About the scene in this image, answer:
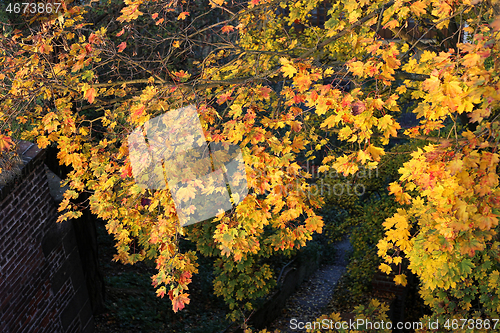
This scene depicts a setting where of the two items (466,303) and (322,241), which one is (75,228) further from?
(322,241)

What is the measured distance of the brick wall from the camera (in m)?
5.34

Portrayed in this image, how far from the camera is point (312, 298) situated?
1234 centimetres

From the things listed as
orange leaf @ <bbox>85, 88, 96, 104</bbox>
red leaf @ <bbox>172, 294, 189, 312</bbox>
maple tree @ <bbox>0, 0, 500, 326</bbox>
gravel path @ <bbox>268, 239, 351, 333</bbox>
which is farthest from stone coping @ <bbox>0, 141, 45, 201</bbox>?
gravel path @ <bbox>268, 239, 351, 333</bbox>

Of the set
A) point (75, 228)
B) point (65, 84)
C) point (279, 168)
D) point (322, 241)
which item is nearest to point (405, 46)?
point (279, 168)

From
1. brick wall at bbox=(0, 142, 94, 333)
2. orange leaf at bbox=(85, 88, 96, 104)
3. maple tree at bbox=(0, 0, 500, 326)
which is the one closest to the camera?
maple tree at bbox=(0, 0, 500, 326)

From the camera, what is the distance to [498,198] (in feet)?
10.1

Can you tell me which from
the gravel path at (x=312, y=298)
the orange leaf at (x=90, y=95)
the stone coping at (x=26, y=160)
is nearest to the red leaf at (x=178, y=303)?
the orange leaf at (x=90, y=95)

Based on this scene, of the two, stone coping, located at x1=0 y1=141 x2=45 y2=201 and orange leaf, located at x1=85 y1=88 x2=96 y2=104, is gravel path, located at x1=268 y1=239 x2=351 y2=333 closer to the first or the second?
stone coping, located at x1=0 y1=141 x2=45 y2=201

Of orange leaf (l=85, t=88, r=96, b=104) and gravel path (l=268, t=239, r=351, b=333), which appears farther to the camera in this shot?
gravel path (l=268, t=239, r=351, b=333)

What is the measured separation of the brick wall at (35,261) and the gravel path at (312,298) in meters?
5.26

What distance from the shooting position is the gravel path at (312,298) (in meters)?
10.8

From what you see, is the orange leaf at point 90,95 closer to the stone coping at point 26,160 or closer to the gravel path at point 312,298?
the stone coping at point 26,160

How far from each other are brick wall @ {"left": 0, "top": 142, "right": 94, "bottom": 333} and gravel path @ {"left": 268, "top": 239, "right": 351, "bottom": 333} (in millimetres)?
5264

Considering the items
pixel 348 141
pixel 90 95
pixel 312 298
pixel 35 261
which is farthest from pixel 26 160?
pixel 312 298
